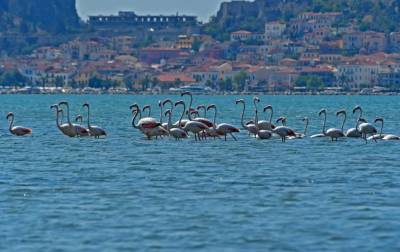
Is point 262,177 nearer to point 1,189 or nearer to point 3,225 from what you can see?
point 1,189

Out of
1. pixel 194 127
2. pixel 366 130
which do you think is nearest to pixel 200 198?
pixel 194 127

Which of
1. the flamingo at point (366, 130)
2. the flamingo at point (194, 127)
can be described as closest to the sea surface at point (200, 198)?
the flamingo at point (194, 127)

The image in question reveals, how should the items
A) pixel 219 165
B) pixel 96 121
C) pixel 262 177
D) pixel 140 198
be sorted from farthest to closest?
1. pixel 96 121
2. pixel 219 165
3. pixel 262 177
4. pixel 140 198

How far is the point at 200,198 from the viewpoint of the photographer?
3002 cm

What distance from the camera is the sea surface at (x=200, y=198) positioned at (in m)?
25.2

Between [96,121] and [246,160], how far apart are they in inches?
1288

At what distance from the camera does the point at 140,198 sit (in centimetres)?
2997

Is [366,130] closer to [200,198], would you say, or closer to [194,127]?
[194,127]

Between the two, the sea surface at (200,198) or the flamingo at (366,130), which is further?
the flamingo at (366,130)

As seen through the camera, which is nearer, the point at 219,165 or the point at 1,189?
the point at 1,189

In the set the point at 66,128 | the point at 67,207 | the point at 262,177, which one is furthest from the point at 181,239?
the point at 66,128

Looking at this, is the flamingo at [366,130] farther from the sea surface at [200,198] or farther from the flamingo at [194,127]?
the flamingo at [194,127]

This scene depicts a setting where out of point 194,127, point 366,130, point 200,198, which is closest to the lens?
point 200,198

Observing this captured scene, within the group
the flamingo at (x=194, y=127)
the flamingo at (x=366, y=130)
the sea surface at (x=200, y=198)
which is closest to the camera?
the sea surface at (x=200, y=198)
